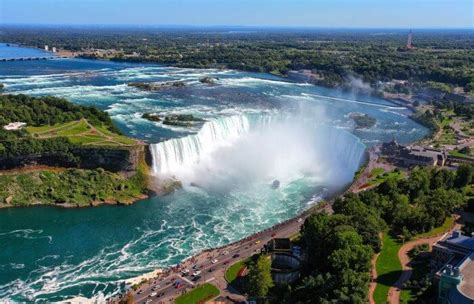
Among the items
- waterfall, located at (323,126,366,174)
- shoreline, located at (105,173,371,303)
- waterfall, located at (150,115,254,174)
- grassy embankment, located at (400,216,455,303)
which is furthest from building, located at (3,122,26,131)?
grassy embankment, located at (400,216,455,303)

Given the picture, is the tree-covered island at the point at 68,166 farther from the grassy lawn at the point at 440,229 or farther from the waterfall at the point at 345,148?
the grassy lawn at the point at 440,229

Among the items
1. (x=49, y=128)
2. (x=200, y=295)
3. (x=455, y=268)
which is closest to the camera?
(x=455, y=268)

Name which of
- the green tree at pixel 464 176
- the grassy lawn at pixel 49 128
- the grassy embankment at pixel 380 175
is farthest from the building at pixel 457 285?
the grassy lawn at pixel 49 128

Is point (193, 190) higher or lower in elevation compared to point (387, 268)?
lower

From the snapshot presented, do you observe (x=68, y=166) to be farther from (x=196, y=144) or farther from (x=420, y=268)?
(x=420, y=268)

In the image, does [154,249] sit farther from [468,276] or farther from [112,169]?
[468,276]

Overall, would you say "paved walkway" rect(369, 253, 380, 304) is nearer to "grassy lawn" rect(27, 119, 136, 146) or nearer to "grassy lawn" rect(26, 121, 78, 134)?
"grassy lawn" rect(27, 119, 136, 146)

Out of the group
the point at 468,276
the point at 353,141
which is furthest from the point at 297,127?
the point at 468,276

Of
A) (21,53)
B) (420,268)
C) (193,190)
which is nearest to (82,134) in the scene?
(193,190)
